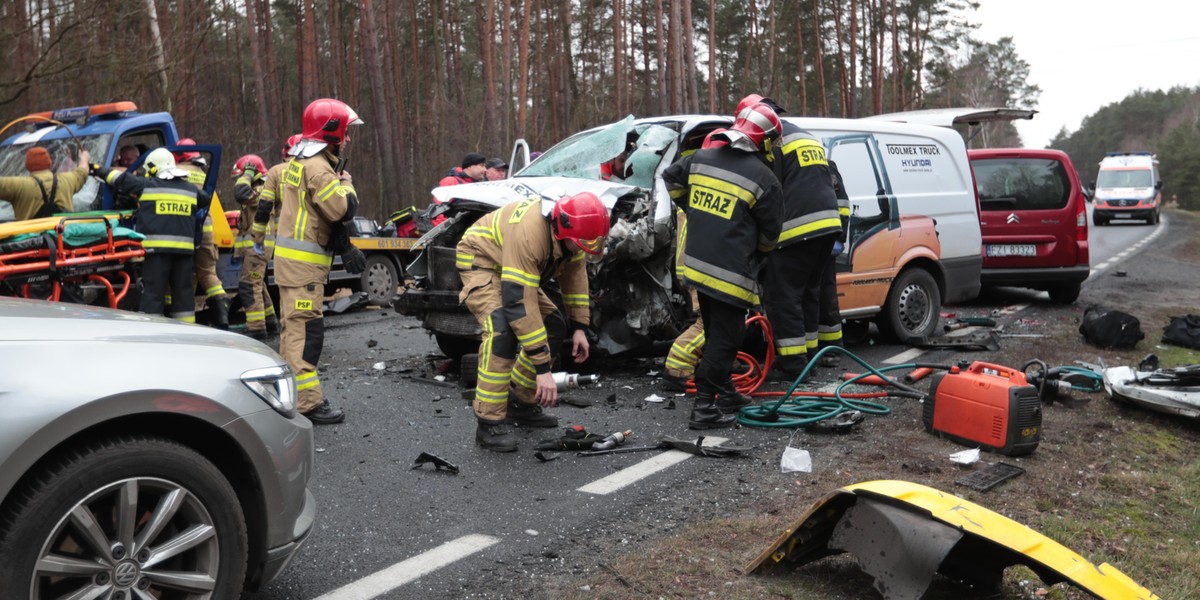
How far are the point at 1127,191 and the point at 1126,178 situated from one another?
25.8 inches

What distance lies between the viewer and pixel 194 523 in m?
2.68

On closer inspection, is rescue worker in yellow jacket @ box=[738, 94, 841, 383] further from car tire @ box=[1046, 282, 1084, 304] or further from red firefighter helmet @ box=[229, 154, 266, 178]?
car tire @ box=[1046, 282, 1084, 304]

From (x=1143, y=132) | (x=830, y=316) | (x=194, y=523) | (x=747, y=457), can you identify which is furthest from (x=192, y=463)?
(x=1143, y=132)

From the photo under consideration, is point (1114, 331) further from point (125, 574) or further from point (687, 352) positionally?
point (125, 574)

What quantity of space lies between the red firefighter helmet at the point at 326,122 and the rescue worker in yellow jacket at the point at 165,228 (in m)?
2.32

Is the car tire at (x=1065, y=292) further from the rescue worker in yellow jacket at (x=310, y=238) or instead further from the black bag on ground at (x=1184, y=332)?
the rescue worker in yellow jacket at (x=310, y=238)

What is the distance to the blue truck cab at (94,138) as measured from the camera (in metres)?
8.47

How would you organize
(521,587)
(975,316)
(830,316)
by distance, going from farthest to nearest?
(975,316) → (830,316) → (521,587)

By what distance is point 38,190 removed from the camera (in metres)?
8.05

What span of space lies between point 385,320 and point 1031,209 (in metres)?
7.37

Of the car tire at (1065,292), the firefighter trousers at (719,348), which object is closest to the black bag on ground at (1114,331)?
the car tire at (1065,292)

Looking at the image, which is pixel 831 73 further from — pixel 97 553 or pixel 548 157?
pixel 97 553

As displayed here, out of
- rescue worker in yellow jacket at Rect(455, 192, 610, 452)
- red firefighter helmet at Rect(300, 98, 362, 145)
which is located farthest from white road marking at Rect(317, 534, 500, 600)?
red firefighter helmet at Rect(300, 98, 362, 145)

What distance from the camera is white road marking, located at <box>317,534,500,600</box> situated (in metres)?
3.29
